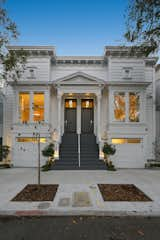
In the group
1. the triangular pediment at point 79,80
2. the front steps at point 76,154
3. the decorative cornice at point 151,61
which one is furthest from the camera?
the decorative cornice at point 151,61

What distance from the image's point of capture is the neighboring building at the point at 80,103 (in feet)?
34.3

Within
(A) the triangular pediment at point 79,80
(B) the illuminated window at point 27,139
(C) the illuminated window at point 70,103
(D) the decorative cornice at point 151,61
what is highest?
(D) the decorative cornice at point 151,61

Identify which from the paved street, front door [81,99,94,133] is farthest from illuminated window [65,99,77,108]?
the paved street

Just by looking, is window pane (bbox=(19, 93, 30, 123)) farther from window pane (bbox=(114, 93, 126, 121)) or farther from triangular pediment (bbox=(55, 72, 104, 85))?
window pane (bbox=(114, 93, 126, 121))

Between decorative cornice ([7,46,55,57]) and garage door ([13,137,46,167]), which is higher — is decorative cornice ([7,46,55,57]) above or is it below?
above

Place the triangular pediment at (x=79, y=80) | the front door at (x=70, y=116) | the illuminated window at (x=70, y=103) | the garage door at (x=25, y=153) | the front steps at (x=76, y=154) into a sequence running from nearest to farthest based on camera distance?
the front steps at (x=76, y=154), the garage door at (x=25, y=153), the triangular pediment at (x=79, y=80), the front door at (x=70, y=116), the illuminated window at (x=70, y=103)

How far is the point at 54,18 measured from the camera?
13.6m

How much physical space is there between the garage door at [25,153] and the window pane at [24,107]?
1.48m

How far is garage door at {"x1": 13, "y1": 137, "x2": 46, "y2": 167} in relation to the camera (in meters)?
10.3

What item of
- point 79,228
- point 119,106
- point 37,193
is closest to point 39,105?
point 119,106

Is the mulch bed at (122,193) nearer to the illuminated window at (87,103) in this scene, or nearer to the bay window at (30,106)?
the bay window at (30,106)

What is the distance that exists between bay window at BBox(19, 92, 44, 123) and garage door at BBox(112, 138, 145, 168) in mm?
5622

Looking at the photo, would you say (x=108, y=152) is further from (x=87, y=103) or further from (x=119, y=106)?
(x=87, y=103)

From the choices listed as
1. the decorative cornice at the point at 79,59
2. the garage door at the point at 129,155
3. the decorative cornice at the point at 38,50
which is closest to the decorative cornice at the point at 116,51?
the decorative cornice at the point at 79,59
